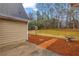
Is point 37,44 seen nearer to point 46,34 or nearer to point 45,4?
point 46,34

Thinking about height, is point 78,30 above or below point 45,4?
below

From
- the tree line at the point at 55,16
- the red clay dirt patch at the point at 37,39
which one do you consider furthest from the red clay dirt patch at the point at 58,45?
the tree line at the point at 55,16

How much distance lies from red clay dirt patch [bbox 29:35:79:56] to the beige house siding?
88 mm

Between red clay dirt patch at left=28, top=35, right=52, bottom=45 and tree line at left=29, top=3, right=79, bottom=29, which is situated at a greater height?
tree line at left=29, top=3, right=79, bottom=29

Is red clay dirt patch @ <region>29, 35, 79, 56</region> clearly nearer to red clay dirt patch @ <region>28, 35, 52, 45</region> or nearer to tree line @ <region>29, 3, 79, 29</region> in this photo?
red clay dirt patch @ <region>28, 35, 52, 45</region>

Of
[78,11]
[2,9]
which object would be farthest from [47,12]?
[2,9]

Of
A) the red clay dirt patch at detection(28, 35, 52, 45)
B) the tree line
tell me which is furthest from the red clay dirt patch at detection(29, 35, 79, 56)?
the tree line

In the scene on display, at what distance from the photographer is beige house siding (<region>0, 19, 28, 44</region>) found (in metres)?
1.69

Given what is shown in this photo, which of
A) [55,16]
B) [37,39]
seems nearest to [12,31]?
[37,39]

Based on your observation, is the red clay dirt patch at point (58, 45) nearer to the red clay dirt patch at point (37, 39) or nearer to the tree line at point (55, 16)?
the red clay dirt patch at point (37, 39)

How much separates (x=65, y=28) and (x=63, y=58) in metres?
0.29

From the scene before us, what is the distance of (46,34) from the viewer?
1723mm

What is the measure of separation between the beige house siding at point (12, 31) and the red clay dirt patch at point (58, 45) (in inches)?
3.5

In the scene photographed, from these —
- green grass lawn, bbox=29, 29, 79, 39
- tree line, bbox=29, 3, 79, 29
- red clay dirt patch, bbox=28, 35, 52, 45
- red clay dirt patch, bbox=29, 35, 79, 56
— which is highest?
tree line, bbox=29, 3, 79, 29
